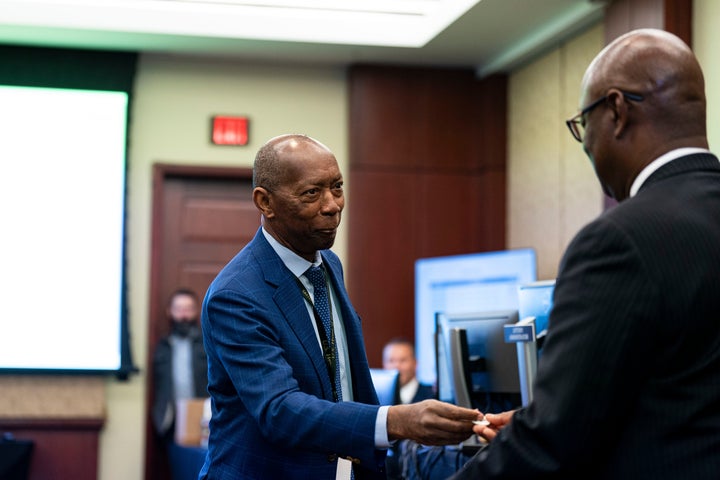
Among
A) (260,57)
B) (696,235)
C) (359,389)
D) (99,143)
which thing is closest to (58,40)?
(99,143)

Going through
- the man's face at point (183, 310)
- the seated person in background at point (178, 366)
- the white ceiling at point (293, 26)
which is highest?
the white ceiling at point (293, 26)

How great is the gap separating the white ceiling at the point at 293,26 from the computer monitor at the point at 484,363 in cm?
323

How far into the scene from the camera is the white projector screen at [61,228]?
6785mm

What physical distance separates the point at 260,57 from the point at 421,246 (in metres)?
1.80

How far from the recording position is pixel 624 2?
17.9 feet

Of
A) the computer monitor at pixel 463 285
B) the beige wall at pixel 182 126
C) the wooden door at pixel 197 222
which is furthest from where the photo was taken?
the wooden door at pixel 197 222

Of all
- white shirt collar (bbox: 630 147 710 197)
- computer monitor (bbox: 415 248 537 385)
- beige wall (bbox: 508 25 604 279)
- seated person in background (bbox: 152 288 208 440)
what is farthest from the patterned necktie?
seated person in background (bbox: 152 288 208 440)

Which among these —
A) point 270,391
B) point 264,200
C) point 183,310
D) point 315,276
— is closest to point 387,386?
point 315,276

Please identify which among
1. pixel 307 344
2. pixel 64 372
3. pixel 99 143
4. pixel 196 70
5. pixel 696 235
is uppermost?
pixel 196 70

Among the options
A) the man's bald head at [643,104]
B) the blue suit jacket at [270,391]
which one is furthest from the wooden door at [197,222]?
the man's bald head at [643,104]

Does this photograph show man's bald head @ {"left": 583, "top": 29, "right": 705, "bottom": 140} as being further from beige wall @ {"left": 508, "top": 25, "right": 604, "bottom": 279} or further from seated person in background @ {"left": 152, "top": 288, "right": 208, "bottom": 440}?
seated person in background @ {"left": 152, "top": 288, "right": 208, "bottom": 440}

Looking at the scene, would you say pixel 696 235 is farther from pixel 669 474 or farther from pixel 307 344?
pixel 307 344

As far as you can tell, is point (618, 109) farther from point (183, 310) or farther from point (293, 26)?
point (183, 310)

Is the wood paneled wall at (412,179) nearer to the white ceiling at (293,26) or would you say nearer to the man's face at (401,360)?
the white ceiling at (293,26)
